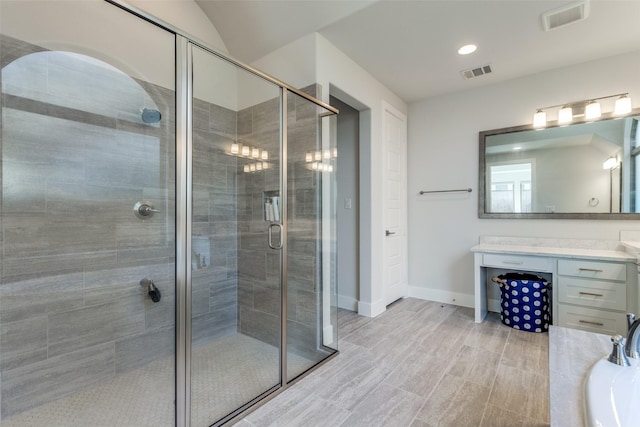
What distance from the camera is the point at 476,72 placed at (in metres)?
2.96

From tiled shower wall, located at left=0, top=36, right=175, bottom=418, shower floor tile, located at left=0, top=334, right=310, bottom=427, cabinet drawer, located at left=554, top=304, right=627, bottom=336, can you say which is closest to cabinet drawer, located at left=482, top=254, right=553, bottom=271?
cabinet drawer, located at left=554, top=304, right=627, bottom=336

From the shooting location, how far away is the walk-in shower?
154 cm

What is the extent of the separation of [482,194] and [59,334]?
3831mm

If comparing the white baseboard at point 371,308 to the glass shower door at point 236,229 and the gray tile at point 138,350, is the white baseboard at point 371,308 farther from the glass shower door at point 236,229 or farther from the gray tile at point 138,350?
the gray tile at point 138,350

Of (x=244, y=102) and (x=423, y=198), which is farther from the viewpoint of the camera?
(x=423, y=198)

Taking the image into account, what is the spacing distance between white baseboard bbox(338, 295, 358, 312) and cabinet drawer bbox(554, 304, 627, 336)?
1816mm

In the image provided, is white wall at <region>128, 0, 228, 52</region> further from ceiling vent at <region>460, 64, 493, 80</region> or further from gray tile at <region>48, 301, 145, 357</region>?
ceiling vent at <region>460, 64, 493, 80</region>

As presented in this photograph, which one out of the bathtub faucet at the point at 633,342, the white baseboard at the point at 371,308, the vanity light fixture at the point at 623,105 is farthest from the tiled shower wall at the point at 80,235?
the vanity light fixture at the point at 623,105


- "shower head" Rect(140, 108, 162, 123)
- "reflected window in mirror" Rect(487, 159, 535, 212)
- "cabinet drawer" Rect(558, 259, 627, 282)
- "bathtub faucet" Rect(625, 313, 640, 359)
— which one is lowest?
"bathtub faucet" Rect(625, 313, 640, 359)

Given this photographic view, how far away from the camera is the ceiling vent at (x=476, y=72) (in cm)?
288

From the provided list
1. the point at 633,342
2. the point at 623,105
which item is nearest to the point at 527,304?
the point at 633,342

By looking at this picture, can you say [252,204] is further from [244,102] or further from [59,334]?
[59,334]

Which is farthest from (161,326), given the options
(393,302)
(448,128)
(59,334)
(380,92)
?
(448,128)

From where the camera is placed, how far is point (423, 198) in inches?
145
